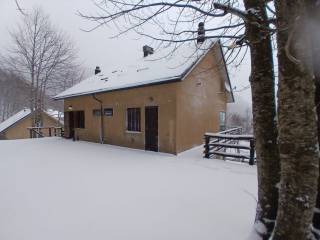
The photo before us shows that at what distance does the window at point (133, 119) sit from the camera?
12492 mm

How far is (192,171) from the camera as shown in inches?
304

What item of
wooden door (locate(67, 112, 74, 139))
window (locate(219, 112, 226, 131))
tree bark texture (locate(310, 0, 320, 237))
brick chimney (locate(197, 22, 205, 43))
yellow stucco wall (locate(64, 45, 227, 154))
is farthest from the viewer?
wooden door (locate(67, 112, 74, 139))

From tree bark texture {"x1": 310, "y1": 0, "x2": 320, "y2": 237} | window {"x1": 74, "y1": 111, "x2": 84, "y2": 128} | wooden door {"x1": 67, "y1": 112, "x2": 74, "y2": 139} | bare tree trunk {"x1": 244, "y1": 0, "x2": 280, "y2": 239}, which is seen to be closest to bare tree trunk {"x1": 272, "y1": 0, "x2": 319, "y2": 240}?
tree bark texture {"x1": 310, "y1": 0, "x2": 320, "y2": 237}

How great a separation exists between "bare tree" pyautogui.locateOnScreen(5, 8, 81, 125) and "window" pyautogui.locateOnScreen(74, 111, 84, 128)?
9619 millimetres

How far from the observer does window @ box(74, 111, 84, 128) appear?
17.0 metres

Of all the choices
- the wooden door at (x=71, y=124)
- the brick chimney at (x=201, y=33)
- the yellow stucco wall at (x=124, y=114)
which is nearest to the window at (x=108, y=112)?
the yellow stucco wall at (x=124, y=114)

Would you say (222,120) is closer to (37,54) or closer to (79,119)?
(79,119)

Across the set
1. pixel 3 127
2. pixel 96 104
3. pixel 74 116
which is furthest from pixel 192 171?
pixel 3 127

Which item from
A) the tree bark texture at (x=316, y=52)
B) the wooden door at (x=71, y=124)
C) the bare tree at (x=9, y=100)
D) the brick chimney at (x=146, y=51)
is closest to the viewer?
the tree bark texture at (x=316, y=52)

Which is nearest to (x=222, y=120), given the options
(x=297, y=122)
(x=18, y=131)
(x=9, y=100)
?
(x=297, y=122)

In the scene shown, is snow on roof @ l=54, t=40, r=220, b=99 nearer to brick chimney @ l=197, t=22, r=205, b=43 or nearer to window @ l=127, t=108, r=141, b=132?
window @ l=127, t=108, r=141, b=132

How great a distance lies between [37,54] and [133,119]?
17.9 meters

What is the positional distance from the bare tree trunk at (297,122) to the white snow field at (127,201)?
54.2 inches

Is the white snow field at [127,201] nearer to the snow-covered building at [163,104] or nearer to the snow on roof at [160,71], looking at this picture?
the snow-covered building at [163,104]
